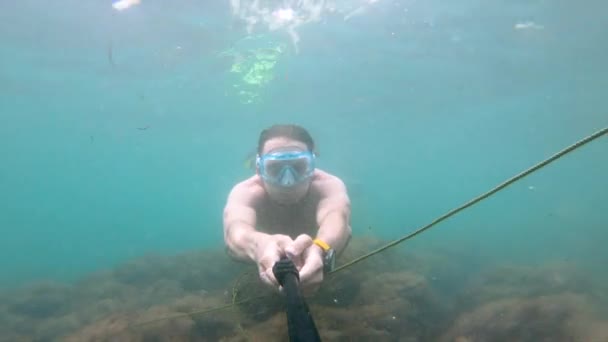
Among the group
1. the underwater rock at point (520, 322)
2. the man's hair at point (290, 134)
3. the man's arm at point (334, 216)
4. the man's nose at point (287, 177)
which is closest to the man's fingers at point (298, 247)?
the man's arm at point (334, 216)

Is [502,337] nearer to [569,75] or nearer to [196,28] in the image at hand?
[196,28]

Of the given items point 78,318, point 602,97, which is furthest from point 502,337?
point 602,97

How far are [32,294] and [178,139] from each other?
3293 cm

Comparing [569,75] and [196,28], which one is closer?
[196,28]

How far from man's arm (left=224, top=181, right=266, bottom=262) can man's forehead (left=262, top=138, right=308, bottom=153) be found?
1.76 ft

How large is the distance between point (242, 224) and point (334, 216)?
0.96m

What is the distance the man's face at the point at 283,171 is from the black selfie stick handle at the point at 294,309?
1919 mm

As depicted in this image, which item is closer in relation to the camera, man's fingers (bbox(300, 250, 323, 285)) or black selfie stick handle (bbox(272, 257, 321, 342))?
black selfie stick handle (bbox(272, 257, 321, 342))

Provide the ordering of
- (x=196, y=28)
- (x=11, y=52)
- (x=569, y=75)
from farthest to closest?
(x=569, y=75), (x=11, y=52), (x=196, y=28)

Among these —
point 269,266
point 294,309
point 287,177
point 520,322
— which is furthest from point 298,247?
point 520,322

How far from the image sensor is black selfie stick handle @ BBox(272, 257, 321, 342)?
1943mm

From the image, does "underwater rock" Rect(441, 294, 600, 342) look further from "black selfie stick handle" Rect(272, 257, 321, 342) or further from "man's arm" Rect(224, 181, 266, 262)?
"black selfie stick handle" Rect(272, 257, 321, 342)

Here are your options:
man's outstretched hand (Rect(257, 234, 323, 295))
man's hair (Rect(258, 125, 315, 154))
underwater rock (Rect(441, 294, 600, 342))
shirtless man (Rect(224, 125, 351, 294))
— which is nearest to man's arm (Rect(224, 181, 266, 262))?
shirtless man (Rect(224, 125, 351, 294))

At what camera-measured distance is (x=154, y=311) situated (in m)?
6.80
